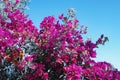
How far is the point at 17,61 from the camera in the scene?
33.2 ft

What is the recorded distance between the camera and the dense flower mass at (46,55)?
10.0 m

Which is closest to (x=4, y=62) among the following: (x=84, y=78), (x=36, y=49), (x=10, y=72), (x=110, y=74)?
(x=10, y=72)

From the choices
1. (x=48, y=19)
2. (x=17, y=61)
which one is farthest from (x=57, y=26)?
(x=17, y=61)

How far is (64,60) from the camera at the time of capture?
10.1 m

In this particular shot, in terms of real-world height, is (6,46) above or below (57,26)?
below

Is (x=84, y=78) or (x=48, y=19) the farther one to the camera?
(x=48, y=19)

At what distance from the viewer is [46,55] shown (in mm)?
10406

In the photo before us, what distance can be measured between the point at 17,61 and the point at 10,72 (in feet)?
1.65

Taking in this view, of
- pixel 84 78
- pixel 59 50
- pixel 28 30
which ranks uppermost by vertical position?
pixel 28 30

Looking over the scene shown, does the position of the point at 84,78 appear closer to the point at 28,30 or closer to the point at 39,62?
the point at 39,62

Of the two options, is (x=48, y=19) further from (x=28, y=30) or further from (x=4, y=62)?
(x=4, y=62)

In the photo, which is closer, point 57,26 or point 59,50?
point 59,50

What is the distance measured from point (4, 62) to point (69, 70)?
204 cm

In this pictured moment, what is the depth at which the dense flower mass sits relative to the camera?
10.0 meters
